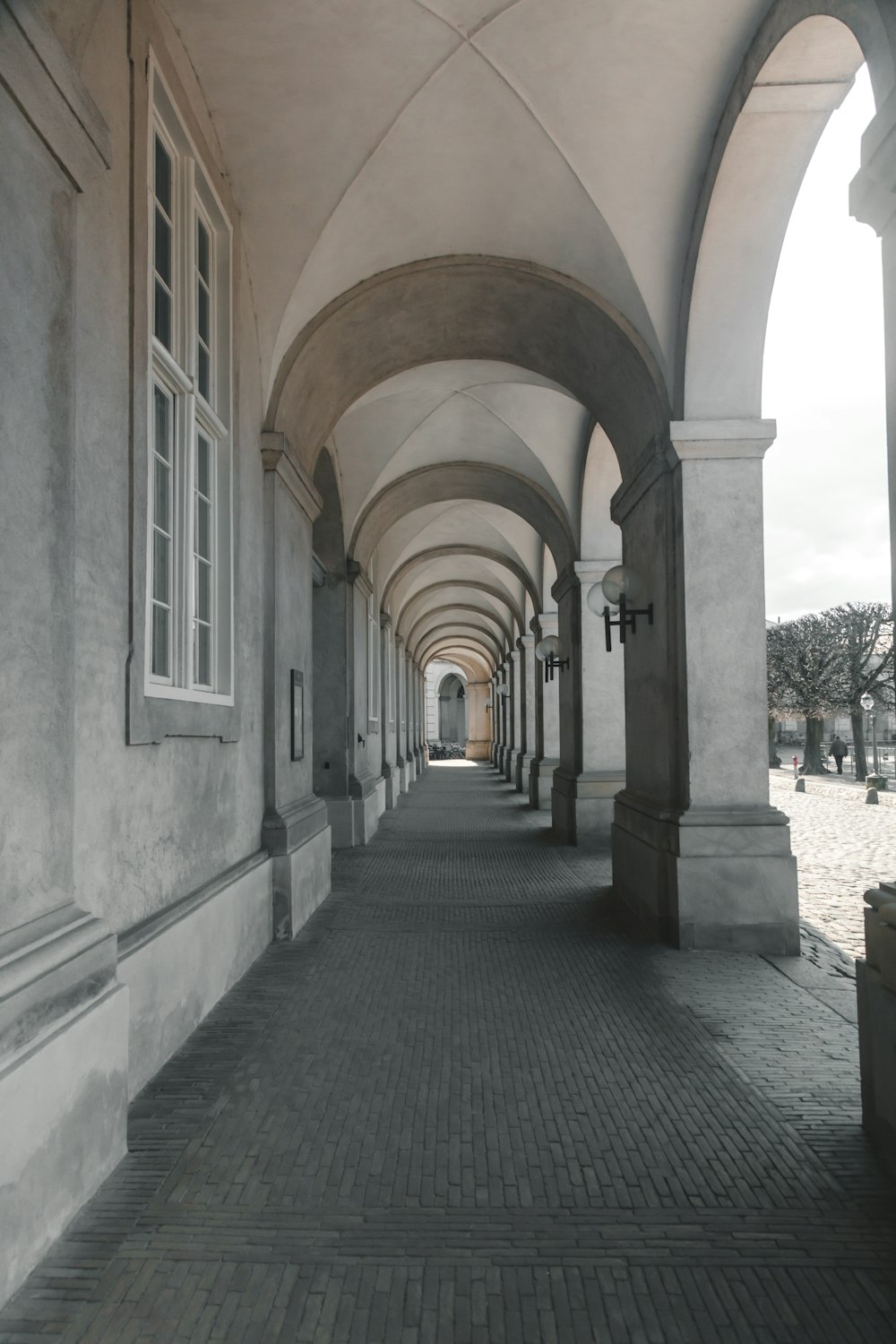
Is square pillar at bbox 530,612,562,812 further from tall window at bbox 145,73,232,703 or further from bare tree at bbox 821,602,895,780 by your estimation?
bare tree at bbox 821,602,895,780

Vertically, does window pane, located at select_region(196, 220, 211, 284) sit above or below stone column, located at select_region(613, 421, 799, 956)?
above

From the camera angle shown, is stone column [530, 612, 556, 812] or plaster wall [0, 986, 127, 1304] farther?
stone column [530, 612, 556, 812]

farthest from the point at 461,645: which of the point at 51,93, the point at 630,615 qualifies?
the point at 51,93

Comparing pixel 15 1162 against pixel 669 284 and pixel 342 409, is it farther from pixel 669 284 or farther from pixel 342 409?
pixel 342 409

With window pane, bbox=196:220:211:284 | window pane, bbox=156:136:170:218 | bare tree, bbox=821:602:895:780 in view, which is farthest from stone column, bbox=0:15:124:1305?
bare tree, bbox=821:602:895:780

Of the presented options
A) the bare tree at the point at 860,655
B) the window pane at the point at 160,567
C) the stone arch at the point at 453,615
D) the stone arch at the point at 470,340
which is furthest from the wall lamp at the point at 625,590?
the bare tree at the point at 860,655

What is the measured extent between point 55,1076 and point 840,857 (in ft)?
34.7

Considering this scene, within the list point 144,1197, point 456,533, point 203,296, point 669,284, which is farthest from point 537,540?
point 144,1197

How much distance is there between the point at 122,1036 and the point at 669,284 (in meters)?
6.48

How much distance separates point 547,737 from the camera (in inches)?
683

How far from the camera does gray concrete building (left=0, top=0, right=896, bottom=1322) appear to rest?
3.03m

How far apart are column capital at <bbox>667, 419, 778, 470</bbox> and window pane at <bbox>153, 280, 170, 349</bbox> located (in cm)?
377

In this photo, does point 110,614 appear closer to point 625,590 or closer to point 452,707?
point 625,590

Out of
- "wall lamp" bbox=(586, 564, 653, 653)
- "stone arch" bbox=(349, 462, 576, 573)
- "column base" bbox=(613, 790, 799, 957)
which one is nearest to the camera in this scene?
"column base" bbox=(613, 790, 799, 957)
